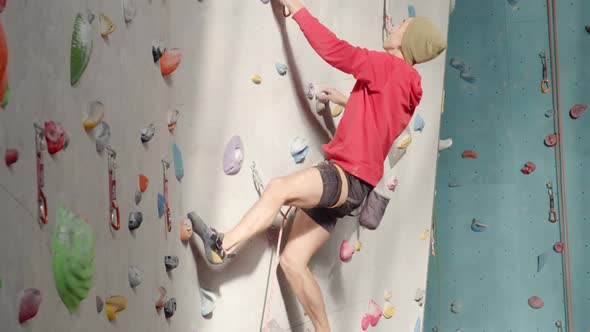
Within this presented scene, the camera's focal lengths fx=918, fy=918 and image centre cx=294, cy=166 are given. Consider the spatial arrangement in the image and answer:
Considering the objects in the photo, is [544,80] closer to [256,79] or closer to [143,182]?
[256,79]

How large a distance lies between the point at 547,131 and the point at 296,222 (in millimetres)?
2127

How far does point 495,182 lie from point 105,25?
311cm

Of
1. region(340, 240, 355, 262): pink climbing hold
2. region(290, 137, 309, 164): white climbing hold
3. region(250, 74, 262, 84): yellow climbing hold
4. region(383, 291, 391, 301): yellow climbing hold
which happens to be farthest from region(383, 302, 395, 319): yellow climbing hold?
region(250, 74, 262, 84): yellow climbing hold

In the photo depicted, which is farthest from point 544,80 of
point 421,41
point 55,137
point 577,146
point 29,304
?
point 29,304

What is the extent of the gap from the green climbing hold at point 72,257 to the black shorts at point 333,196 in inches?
38.7

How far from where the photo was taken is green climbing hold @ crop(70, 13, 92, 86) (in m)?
1.66

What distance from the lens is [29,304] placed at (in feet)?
4.89

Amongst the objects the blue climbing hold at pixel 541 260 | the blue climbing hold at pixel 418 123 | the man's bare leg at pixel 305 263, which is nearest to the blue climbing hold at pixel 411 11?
the blue climbing hold at pixel 418 123

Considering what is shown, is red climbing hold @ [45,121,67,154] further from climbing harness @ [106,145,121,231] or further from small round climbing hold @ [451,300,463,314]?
small round climbing hold @ [451,300,463,314]

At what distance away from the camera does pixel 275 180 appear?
248 centimetres

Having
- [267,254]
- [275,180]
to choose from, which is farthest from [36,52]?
[267,254]

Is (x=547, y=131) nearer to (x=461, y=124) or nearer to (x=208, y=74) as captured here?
(x=461, y=124)

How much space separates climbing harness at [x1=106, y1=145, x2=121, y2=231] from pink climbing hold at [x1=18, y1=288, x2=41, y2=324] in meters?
0.37

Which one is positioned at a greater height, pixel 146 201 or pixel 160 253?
pixel 146 201
